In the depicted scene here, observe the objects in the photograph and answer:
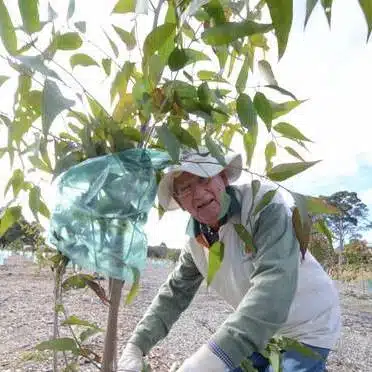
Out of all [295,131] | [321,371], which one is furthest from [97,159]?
[321,371]

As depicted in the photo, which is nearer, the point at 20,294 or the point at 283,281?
the point at 283,281

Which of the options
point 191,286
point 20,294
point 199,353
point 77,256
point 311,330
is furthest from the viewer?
point 20,294

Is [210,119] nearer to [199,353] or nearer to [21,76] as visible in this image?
[21,76]

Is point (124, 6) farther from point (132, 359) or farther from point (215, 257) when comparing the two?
point (132, 359)

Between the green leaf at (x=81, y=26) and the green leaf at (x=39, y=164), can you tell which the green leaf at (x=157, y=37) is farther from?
the green leaf at (x=39, y=164)

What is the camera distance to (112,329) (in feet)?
2.33

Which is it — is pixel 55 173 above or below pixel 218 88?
below

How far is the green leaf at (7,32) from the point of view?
1.38ft

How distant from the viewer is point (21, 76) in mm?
620

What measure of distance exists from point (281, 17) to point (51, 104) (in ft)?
0.68

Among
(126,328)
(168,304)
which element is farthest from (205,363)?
(126,328)

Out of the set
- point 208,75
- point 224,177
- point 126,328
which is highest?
point 208,75

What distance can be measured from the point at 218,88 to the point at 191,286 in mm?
1018

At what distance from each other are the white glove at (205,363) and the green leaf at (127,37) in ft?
2.05
